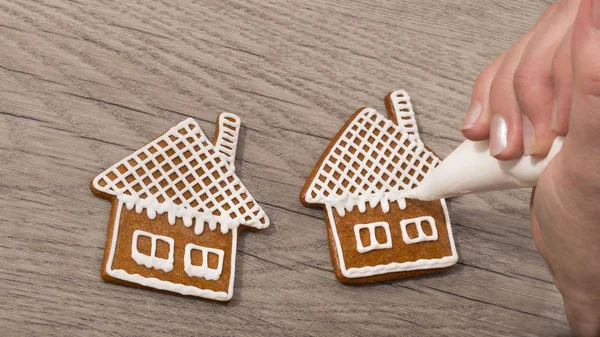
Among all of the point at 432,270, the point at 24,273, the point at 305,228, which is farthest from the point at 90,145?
the point at 432,270

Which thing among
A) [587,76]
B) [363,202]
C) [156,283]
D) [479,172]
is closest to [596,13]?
[587,76]

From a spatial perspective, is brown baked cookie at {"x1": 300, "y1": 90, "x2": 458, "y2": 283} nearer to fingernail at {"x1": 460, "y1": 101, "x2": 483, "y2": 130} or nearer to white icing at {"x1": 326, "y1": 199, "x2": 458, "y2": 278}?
white icing at {"x1": 326, "y1": 199, "x2": 458, "y2": 278}

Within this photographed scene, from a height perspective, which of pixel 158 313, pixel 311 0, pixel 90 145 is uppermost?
pixel 311 0

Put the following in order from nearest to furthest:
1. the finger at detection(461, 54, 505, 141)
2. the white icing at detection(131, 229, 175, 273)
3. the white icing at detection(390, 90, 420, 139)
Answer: the finger at detection(461, 54, 505, 141)
the white icing at detection(131, 229, 175, 273)
the white icing at detection(390, 90, 420, 139)

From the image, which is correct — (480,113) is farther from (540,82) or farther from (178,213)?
(178,213)

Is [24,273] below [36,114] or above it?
below

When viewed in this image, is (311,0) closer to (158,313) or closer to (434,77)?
(434,77)

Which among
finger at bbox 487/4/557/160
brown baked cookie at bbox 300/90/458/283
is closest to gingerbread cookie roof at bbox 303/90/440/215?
brown baked cookie at bbox 300/90/458/283
